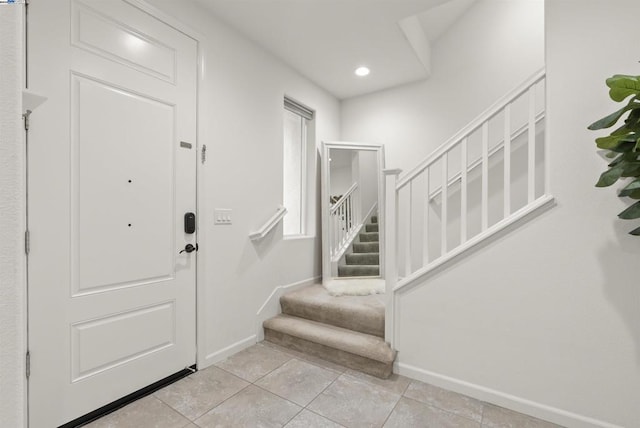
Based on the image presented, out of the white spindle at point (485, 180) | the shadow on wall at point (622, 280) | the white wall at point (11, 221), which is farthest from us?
the white spindle at point (485, 180)

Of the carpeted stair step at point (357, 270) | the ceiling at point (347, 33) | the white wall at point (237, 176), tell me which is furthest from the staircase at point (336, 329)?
the ceiling at point (347, 33)

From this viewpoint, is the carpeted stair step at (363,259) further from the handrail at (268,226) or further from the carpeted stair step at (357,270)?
the handrail at (268,226)

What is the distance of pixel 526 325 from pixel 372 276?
1.77m

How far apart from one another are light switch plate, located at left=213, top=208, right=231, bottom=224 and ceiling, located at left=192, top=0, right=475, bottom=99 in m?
1.53

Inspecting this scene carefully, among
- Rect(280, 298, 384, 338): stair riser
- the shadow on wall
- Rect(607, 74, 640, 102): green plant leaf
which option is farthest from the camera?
Rect(280, 298, 384, 338): stair riser

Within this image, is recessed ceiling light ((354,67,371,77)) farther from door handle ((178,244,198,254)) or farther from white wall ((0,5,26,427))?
white wall ((0,5,26,427))

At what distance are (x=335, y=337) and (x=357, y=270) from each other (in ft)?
3.88

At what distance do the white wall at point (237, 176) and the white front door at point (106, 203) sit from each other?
0.13 m

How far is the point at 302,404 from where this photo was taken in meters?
1.76

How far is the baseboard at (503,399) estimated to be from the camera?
5.13ft

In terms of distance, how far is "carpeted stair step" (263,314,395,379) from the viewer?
2062mm

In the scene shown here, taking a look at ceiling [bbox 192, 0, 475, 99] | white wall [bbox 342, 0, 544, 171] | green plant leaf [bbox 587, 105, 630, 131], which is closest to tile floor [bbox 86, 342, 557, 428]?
green plant leaf [bbox 587, 105, 630, 131]

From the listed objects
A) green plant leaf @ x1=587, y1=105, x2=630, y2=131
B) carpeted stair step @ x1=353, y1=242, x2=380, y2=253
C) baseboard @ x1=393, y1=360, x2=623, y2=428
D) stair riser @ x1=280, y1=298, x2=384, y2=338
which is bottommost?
baseboard @ x1=393, y1=360, x2=623, y2=428

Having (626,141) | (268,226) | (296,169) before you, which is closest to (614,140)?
(626,141)
